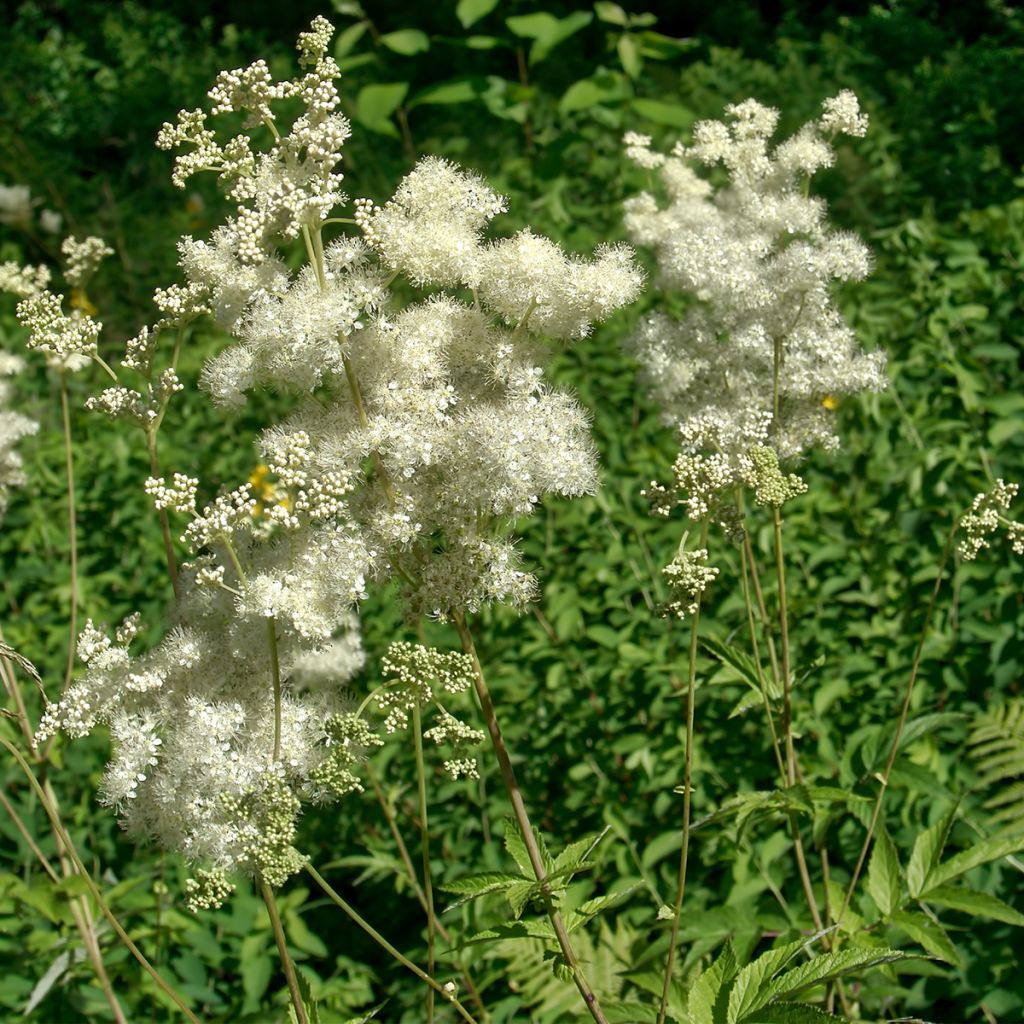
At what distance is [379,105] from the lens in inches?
249

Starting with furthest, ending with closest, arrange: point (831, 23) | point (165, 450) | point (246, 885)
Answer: point (831, 23) → point (165, 450) → point (246, 885)

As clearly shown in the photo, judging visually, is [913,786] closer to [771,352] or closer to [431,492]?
[771,352]

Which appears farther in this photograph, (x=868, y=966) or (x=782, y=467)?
(x=782, y=467)

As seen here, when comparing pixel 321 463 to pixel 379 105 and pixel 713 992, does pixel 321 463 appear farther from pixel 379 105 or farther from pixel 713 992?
pixel 379 105

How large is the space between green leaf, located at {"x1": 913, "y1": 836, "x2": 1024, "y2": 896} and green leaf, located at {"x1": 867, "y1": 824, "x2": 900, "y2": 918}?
0.21 ft

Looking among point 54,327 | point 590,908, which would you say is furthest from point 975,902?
point 54,327

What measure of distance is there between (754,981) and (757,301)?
1.42 metres

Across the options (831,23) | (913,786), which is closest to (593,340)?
(913,786)

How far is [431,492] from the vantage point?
2.09 meters

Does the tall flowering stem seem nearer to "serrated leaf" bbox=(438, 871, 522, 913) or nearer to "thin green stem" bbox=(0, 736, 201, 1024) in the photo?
"serrated leaf" bbox=(438, 871, 522, 913)

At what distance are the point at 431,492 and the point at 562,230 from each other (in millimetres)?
3422

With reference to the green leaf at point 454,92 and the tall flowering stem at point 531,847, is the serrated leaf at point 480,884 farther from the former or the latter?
the green leaf at point 454,92

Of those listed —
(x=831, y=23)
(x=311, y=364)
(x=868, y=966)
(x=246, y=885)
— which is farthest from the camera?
(x=831, y=23)

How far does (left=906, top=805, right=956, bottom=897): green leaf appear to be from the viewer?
258cm
